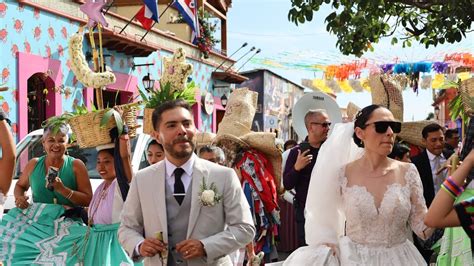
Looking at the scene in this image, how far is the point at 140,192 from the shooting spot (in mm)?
4215

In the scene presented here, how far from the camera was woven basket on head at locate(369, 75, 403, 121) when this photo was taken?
7.45 m

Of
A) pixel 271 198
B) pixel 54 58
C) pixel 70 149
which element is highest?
pixel 54 58

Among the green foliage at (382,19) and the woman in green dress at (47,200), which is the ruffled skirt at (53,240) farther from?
the green foliage at (382,19)

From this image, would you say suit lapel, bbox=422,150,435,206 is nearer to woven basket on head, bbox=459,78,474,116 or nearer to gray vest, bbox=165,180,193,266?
woven basket on head, bbox=459,78,474,116

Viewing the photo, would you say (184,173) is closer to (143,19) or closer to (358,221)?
(358,221)

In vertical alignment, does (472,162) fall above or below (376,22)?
below

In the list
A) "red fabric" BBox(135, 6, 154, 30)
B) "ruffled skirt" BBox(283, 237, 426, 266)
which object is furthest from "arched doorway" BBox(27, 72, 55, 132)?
"ruffled skirt" BBox(283, 237, 426, 266)

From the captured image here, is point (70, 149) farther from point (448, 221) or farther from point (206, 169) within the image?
point (448, 221)

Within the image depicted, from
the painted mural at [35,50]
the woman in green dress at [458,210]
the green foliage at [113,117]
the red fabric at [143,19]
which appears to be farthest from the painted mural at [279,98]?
the woman in green dress at [458,210]

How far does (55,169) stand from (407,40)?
7465mm

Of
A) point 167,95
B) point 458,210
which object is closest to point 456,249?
point 458,210

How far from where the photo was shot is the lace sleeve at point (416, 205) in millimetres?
4680

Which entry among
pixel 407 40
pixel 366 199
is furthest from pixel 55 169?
pixel 407 40

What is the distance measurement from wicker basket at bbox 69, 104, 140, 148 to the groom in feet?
6.35
